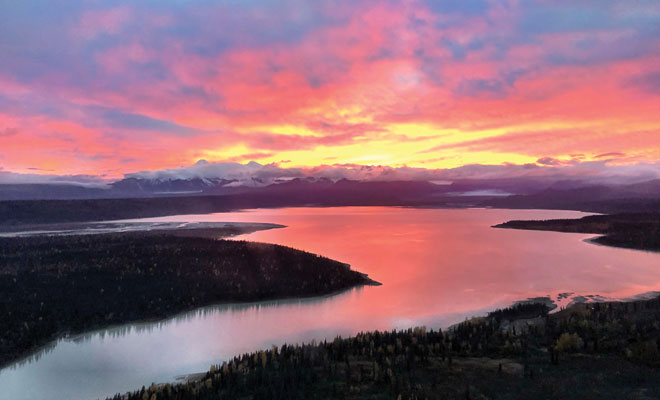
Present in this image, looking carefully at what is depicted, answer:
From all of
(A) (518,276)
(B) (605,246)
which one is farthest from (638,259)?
(A) (518,276)

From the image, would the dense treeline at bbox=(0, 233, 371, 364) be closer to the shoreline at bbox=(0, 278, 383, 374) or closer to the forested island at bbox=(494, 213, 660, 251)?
the shoreline at bbox=(0, 278, 383, 374)

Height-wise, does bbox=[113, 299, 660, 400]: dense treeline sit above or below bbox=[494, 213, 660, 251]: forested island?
above

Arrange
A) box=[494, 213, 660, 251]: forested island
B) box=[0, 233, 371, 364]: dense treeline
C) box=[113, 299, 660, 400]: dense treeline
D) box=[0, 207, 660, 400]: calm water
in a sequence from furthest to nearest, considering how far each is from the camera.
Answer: box=[494, 213, 660, 251]: forested island, box=[0, 233, 371, 364]: dense treeline, box=[0, 207, 660, 400]: calm water, box=[113, 299, 660, 400]: dense treeline

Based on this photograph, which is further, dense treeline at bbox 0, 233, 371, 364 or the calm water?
dense treeline at bbox 0, 233, 371, 364

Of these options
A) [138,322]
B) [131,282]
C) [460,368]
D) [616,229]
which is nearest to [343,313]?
[138,322]

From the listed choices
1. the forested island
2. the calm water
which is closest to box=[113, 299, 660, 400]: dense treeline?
the calm water

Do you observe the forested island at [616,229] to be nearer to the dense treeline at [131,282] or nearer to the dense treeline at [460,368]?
the dense treeline at [131,282]

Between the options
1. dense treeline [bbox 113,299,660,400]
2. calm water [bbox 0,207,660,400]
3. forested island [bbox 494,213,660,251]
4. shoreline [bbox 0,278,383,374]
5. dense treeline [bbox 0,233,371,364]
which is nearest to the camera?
dense treeline [bbox 113,299,660,400]
